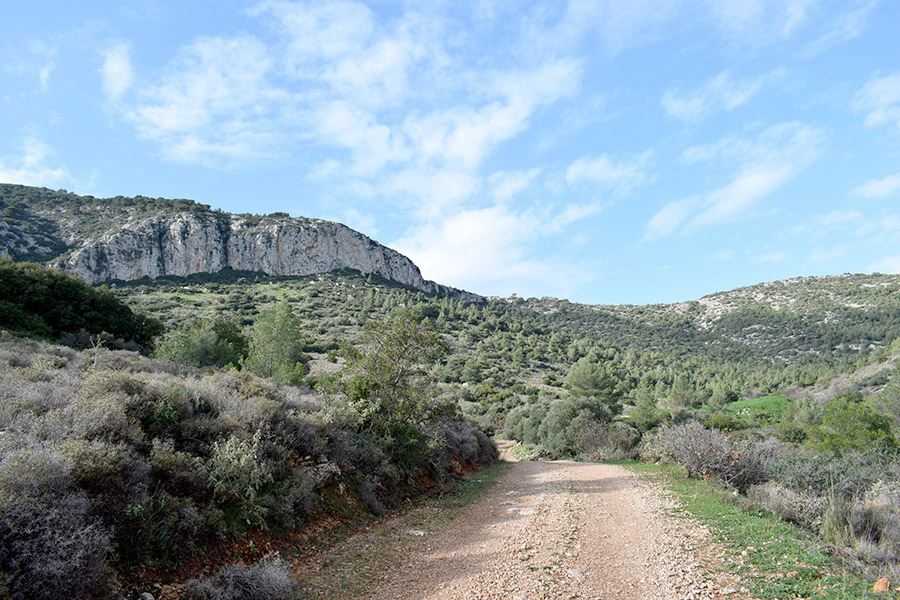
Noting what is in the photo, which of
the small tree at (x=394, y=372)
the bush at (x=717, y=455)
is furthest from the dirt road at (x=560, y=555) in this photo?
the small tree at (x=394, y=372)

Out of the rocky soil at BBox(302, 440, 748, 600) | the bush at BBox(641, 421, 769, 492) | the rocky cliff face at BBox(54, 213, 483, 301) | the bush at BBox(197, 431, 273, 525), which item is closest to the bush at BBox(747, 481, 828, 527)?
the rocky soil at BBox(302, 440, 748, 600)

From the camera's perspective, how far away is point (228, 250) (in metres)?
87.1

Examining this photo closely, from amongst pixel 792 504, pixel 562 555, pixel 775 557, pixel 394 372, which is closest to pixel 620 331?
pixel 394 372

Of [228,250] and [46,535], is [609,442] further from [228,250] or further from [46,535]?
[228,250]

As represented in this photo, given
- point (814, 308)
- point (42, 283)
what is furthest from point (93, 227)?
point (814, 308)

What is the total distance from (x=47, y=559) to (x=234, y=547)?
2.58m

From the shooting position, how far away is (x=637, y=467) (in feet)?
53.6

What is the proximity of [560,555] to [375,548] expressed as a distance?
3153 millimetres

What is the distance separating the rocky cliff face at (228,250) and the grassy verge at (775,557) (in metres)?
86.6

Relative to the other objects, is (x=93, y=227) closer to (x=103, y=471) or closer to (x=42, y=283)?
(x=42, y=283)

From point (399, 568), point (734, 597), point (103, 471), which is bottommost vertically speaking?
point (399, 568)

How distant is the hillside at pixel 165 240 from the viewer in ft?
235

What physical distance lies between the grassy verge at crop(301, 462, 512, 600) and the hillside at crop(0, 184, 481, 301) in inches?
3224

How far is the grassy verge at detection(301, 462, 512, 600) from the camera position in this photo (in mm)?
5684
